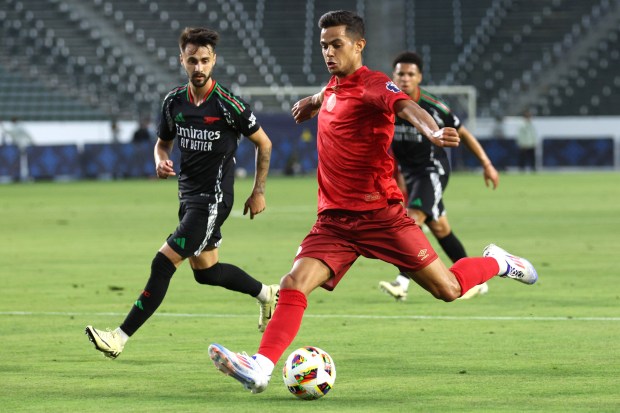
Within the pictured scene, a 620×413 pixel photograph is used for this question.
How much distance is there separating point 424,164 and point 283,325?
5856mm

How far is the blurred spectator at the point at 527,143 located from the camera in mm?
42469

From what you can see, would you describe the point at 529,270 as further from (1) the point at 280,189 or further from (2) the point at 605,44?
(2) the point at 605,44

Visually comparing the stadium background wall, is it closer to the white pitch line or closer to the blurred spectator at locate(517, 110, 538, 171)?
the blurred spectator at locate(517, 110, 538, 171)

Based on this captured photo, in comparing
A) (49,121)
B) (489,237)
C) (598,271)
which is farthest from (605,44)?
(598,271)

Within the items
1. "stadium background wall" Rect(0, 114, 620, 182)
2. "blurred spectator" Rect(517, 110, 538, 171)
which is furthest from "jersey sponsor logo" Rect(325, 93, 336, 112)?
"blurred spectator" Rect(517, 110, 538, 171)

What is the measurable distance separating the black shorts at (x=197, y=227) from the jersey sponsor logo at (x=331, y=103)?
1.76 metres

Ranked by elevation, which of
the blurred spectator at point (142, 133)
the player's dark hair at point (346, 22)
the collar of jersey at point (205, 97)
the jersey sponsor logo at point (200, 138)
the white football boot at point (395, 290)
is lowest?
the blurred spectator at point (142, 133)

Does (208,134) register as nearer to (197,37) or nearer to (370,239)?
(197,37)

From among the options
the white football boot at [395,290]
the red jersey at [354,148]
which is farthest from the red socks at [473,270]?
the white football boot at [395,290]

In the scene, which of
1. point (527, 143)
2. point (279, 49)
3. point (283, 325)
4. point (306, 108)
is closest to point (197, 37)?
point (306, 108)

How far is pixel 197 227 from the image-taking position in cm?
900

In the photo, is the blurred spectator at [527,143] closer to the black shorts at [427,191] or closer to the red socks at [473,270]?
the black shorts at [427,191]

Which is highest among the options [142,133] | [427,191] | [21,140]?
[427,191]

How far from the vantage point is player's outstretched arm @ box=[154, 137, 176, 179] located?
8.91 m
